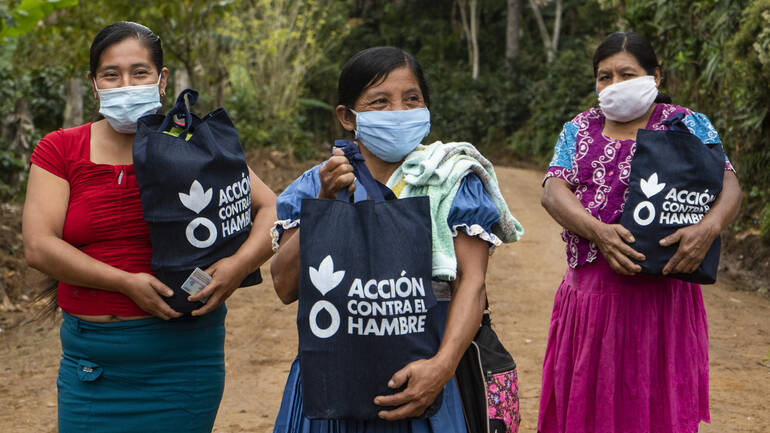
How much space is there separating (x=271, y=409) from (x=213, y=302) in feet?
8.16

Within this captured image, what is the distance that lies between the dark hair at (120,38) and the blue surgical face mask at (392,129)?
0.98 m

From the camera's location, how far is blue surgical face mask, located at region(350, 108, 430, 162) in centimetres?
233

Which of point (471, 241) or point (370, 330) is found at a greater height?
point (471, 241)

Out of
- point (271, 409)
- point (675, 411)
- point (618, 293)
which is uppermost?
point (618, 293)

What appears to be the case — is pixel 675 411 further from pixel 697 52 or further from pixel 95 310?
pixel 697 52

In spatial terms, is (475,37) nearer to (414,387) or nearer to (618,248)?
(618,248)

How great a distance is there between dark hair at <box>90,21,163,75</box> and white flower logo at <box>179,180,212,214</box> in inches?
22.6

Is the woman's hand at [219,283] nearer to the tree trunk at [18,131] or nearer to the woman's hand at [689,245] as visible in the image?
the woman's hand at [689,245]

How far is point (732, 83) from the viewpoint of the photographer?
28.2 ft

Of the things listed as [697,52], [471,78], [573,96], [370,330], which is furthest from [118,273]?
[471,78]

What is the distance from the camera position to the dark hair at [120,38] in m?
2.85

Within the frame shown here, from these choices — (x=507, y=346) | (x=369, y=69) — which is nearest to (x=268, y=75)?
(x=507, y=346)

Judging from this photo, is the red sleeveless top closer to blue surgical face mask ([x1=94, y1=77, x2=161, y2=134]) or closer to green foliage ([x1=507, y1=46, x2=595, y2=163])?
blue surgical face mask ([x1=94, y1=77, x2=161, y2=134])

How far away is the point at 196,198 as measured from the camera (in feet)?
8.70
